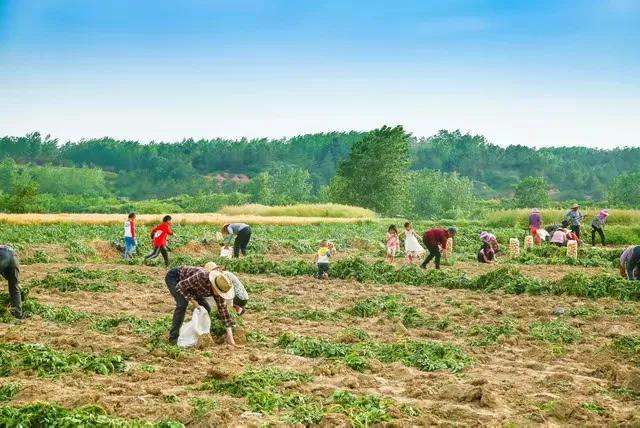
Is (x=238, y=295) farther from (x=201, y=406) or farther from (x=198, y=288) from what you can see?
(x=201, y=406)

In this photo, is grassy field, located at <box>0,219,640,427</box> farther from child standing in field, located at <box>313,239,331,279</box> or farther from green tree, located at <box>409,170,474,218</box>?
green tree, located at <box>409,170,474,218</box>

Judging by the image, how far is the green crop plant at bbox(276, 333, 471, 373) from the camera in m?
10.1

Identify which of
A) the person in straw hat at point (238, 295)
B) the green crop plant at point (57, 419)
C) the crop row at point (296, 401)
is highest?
the person in straw hat at point (238, 295)

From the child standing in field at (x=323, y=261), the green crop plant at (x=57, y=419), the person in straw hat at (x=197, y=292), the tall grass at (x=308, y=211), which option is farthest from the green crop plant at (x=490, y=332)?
the tall grass at (x=308, y=211)

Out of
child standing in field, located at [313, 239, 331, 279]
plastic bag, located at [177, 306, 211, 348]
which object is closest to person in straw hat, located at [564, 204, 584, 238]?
child standing in field, located at [313, 239, 331, 279]

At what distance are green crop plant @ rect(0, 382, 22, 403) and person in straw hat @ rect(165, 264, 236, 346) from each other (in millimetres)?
3088

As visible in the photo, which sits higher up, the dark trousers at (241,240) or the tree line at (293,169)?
the tree line at (293,169)

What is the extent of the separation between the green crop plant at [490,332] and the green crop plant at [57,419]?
236 inches

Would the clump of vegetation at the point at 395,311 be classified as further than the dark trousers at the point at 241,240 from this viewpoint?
No

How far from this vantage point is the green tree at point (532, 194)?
8150 cm

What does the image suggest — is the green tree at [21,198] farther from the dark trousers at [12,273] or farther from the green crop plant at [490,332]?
the green crop plant at [490,332]

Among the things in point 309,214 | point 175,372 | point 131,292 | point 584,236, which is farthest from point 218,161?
point 175,372

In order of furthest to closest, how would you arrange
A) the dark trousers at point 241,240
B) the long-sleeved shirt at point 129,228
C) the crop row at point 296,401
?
the dark trousers at point 241,240, the long-sleeved shirt at point 129,228, the crop row at point 296,401

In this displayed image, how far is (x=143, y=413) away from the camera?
783cm
